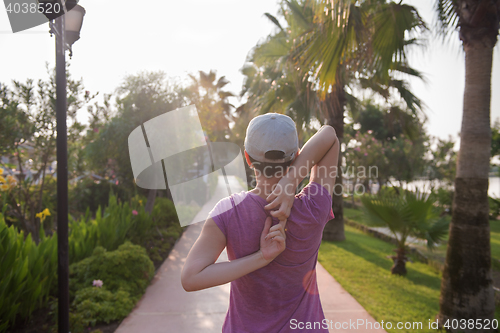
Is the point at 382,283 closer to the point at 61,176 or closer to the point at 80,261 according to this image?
the point at 80,261

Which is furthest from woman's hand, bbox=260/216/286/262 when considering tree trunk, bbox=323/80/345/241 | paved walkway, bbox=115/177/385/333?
tree trunk, bbox=323/80/345/241

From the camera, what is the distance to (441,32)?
4.04 m

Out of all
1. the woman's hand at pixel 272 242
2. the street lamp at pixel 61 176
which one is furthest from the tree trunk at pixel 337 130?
the woman's hand at pixel 272 242

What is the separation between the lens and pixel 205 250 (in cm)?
103

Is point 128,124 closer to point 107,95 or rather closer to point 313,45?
point 107,95

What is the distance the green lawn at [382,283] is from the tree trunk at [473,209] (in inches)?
22.6

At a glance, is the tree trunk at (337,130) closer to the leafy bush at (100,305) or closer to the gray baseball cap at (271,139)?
the leafy bush at (100,305)

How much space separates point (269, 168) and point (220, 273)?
0.40m

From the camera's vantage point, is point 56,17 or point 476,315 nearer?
point 56,17

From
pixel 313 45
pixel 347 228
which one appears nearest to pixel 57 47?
pixel 313 45

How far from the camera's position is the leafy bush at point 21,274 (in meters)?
2.61

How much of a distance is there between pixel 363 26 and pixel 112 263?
471cm

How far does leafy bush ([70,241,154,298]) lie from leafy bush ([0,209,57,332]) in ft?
1.44

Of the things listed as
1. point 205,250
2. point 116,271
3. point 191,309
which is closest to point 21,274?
point 116,271
